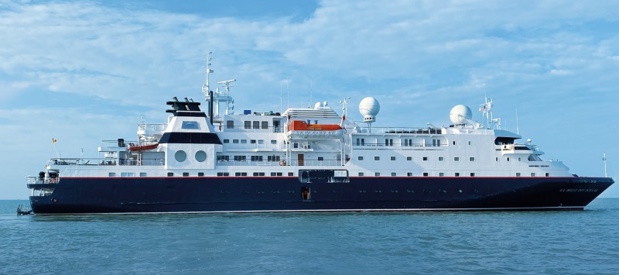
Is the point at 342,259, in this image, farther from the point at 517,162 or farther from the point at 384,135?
the point at 517,162

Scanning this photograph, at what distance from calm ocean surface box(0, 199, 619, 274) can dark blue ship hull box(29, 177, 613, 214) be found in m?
1.85

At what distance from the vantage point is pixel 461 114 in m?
31.9

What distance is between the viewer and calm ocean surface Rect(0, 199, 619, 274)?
14.0 m

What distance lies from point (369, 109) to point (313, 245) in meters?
15.0

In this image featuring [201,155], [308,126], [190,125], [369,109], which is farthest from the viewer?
[369,109]

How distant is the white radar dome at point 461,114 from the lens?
3189 centimetres

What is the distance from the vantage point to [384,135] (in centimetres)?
3042

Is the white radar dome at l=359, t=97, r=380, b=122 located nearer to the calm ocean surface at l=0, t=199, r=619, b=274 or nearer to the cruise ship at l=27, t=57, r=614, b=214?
the cruise ship at l=27, t=57, r=614, b=214

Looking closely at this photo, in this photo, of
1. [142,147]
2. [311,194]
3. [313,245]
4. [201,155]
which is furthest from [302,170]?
[313,245]

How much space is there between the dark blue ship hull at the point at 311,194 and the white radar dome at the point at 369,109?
3.84 metres

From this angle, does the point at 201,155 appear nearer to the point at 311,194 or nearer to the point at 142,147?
the point at 142,147

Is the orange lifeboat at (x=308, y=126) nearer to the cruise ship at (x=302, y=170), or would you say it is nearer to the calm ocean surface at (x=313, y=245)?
the cruise ship at (x=302, y=170)

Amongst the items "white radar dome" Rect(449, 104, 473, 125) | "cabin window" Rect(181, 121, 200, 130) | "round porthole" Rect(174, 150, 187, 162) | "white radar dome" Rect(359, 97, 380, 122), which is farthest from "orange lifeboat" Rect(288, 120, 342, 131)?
"white radar dome" Rect(449, 104, 473, 125)

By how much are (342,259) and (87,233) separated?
10.9 meters
